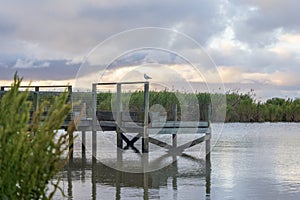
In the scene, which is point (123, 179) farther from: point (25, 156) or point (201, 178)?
point (25, 156)

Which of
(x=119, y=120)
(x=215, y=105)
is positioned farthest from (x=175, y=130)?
(x=215, y=105)

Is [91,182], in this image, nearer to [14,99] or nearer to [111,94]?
[111,94]

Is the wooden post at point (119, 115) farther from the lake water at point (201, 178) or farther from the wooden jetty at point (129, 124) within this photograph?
the lake water at point (201, 178)

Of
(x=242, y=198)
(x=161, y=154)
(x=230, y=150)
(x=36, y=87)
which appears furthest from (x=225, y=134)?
(x=242, y=198)

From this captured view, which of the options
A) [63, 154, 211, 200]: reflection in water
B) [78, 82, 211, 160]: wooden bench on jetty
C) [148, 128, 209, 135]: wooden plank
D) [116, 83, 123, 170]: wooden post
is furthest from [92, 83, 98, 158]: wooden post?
[148, 128, 209, 135]: wooden plank

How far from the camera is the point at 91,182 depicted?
37.1 feet

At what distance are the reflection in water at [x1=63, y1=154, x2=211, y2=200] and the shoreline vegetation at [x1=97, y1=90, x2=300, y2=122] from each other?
3.66 meters

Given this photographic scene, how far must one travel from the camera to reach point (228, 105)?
3303 centimetres

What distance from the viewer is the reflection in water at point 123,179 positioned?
989cm

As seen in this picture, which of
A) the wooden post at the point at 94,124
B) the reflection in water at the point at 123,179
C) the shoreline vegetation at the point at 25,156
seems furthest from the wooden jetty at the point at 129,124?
the shoreline vegetation at the point at 25,156

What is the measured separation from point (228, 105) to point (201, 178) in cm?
2136

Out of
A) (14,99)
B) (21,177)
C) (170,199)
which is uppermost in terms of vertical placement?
(14,99)

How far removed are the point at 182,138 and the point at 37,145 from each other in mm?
18470

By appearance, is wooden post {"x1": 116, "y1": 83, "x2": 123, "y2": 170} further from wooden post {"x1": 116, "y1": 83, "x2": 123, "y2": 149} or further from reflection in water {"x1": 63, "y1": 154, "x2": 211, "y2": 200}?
reflection in water {"x1": 63, "y1": 154, "x2": 211, "y2": 200}
